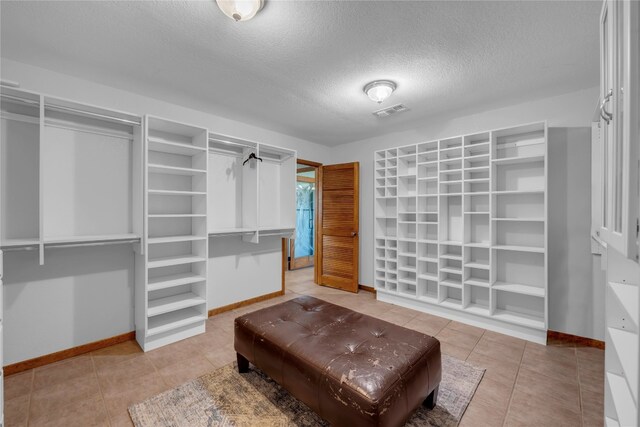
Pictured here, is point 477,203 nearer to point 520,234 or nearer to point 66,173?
point 520,234

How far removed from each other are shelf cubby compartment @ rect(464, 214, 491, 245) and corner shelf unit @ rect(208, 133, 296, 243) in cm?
238

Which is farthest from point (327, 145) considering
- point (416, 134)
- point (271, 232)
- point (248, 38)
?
point (248, 38)

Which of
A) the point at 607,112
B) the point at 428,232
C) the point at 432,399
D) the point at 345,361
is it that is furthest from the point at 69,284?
the point at 428,232

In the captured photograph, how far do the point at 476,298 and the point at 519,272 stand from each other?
23.7 inches

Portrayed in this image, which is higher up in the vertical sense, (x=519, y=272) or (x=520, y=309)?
(x=519, y=272)

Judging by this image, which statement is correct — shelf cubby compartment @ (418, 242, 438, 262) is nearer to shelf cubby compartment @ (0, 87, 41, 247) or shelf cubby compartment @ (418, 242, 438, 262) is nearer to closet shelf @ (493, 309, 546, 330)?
closet shelf @ (493, 309, 546, 330)

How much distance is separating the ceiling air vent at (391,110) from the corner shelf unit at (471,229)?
0.63 meters

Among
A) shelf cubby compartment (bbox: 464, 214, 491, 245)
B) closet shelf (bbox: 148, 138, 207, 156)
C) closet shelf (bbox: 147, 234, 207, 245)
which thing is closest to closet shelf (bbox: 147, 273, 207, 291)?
closet shelf (bbox: 147, 234, 207, 245)

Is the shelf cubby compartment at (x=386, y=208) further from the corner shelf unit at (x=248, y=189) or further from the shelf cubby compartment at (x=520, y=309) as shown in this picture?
the shelf cubby compartment at (x=520, y=309)

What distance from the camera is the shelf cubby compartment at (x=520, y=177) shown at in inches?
118

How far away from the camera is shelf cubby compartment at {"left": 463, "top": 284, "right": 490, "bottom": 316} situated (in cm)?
329

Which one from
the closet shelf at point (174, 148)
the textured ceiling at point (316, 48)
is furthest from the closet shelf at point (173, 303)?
the textured ceiling at point (316, 48)

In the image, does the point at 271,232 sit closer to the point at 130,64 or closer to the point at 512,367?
the point at 130,64

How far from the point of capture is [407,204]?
405cm
